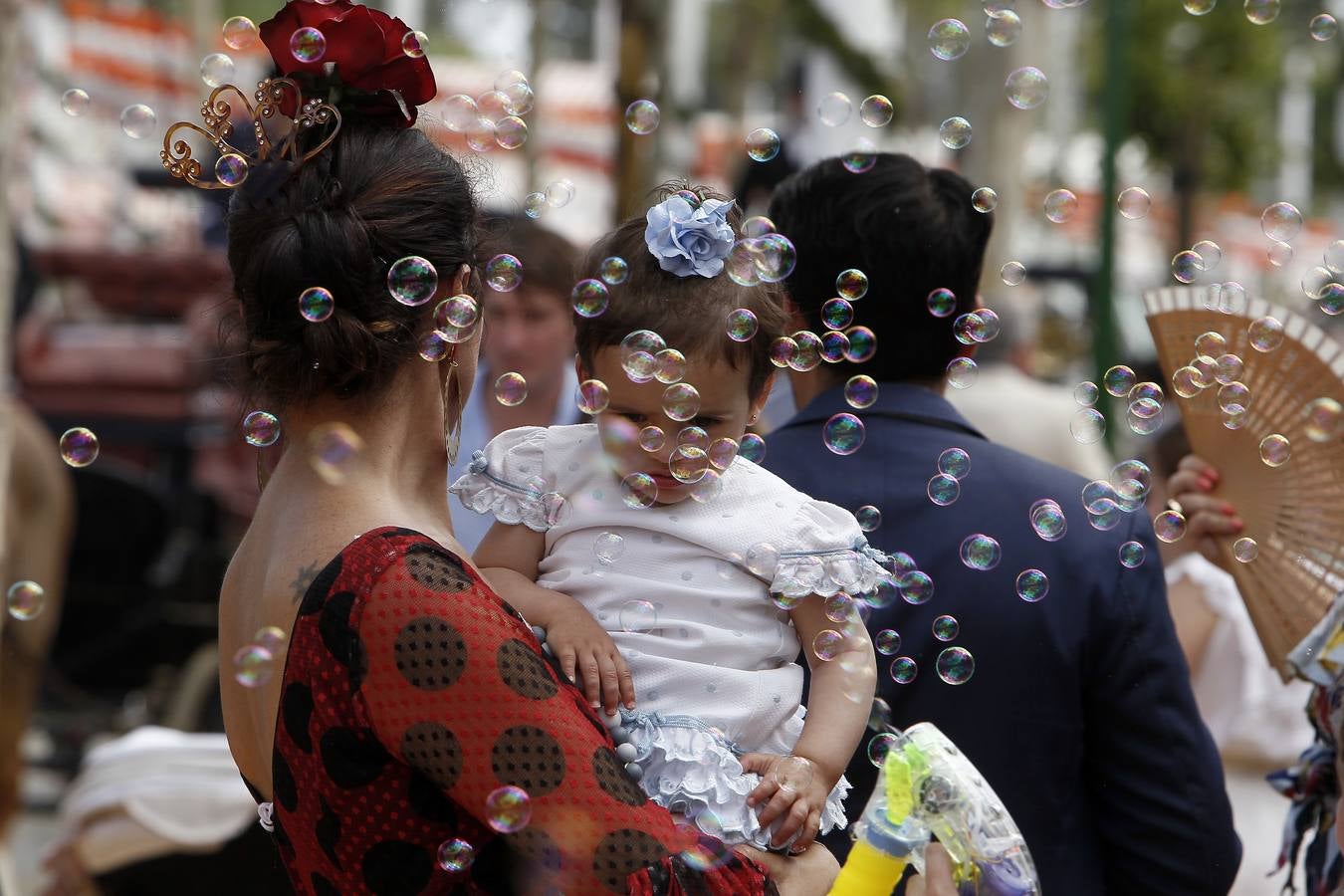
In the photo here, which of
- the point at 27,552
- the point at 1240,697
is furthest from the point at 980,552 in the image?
the point at 27,552

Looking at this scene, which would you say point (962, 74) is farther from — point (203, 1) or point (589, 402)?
point (589, 402)

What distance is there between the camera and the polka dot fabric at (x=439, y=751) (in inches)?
62.6

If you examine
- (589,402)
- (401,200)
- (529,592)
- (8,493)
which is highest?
(401,200)

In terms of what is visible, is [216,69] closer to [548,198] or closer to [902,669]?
[548,198]

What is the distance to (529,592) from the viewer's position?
6.33 ft

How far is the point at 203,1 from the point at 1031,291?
9440 mm

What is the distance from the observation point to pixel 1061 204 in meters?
2.90

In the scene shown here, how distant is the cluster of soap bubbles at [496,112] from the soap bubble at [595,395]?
17.5 inches

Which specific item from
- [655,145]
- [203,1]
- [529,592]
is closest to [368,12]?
[529,592]

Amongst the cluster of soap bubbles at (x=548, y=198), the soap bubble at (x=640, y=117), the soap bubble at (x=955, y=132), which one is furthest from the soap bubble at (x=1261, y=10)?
the cluster of soap bubbles at (x=548, y=198)

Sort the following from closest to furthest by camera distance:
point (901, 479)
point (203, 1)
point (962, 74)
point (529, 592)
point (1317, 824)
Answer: point (529, 592) → point (901, 479) → point (1317, 824) → point (203, 1) → point (962, 74)

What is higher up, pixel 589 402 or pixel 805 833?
pixel 589 402

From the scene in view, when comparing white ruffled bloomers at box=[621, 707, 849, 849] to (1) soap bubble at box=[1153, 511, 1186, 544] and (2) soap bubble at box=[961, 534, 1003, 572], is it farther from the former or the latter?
(1) soap bubble at box=[1153, 511, 1186, 544]

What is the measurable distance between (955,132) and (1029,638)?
886mm
